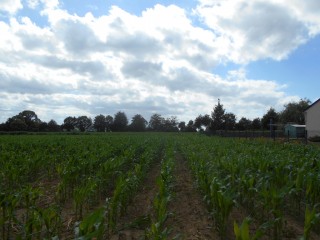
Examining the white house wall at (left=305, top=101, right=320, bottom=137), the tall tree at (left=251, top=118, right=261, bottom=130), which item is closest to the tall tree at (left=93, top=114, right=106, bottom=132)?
the tall tree at (left=251, top=118, right=261, bottom=130)

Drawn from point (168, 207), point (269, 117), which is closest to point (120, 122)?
point (269, 117)

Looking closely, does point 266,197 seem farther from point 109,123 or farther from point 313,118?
point 109,123

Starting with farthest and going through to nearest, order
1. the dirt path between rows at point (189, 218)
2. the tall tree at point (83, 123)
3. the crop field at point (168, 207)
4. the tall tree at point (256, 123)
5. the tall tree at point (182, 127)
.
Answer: the tall tree at point (182, 127)
the tall tree at point (83, 123)
the tall tree at point (256, 123)
the dirt path between rows at point (189, 218)
the crop field at point (168, 207)

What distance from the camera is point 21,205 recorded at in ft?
23.4

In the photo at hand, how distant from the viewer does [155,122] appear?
139750 mm

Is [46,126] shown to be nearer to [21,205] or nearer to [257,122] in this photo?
[257,122]

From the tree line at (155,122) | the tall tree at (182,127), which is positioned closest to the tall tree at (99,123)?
the tree line at (155,122)

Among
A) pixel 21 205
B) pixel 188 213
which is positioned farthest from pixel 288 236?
pixel 21 205

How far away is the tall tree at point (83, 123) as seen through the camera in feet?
380

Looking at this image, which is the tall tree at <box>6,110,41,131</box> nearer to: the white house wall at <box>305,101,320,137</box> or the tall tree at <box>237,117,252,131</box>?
the tall tree at <box>237,117,252,131</box>

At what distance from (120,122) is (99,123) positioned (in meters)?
7.14

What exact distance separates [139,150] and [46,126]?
78.4 meters

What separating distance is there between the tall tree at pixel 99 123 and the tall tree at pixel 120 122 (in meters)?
4.14

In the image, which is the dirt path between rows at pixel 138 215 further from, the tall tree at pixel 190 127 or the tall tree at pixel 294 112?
the tall tree at pixel 190 127
